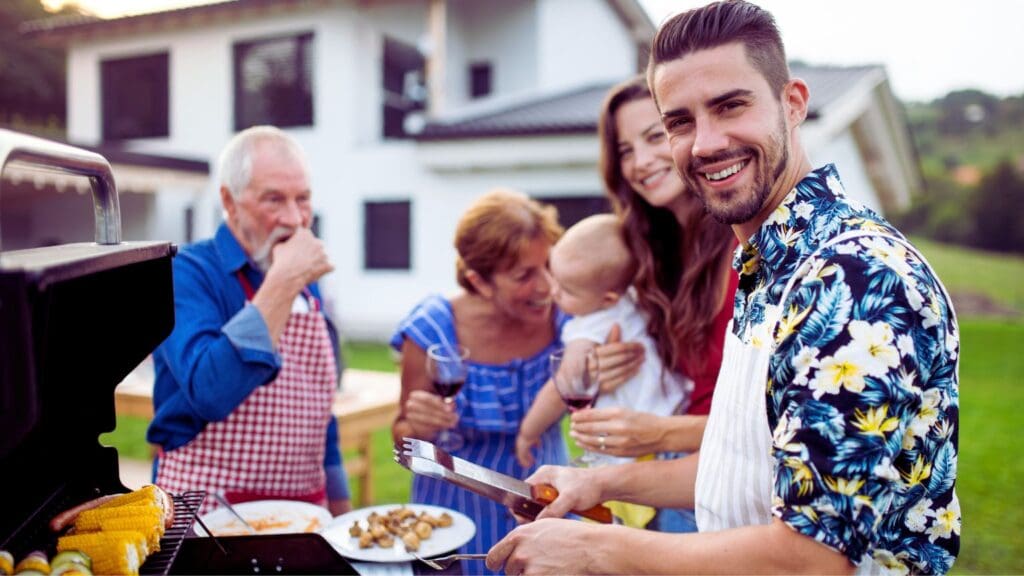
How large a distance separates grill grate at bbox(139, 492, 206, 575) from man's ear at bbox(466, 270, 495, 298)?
1.42 metres

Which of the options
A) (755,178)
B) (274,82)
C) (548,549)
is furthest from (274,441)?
(274,82)

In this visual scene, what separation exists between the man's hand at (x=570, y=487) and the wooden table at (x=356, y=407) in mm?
2374

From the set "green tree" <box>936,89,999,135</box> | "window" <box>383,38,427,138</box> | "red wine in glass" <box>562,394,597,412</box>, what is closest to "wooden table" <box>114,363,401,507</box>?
"red wine in glass" <box>562,394,597,412</box>

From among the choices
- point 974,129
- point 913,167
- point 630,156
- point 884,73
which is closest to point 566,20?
point 884,73

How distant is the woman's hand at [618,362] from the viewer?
258 cm

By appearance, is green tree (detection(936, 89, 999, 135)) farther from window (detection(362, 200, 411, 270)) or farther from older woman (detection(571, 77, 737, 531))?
older woman (detection(571, 77, 737, 531))

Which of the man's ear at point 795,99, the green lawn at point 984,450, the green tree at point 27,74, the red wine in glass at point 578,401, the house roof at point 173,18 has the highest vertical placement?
the green tree at point 27,74

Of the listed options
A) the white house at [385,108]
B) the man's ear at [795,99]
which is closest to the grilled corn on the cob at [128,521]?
the man's ear at [795,99]

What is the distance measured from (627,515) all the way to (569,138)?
10.8 meters

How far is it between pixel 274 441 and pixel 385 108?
49.2ft

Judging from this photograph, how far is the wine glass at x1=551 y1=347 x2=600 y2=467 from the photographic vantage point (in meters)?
2.33

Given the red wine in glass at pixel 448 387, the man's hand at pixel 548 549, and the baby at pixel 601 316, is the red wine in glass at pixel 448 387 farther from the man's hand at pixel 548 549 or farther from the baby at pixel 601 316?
the man's hand at pixel 548 549

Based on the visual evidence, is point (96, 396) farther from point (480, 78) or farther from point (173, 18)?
point (173, 18)

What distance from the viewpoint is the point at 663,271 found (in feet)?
9.08
